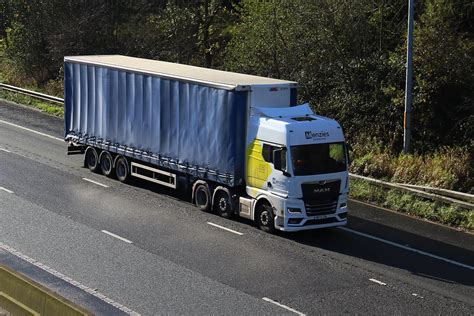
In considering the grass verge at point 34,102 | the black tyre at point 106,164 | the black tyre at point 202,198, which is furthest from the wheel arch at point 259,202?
the grass verge at point 34,102

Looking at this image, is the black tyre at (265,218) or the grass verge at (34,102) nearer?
the black tyre at (265,218)

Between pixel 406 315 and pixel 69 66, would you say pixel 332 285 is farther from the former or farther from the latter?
pixel 69 66

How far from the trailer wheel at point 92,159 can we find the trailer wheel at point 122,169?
1.06 metres

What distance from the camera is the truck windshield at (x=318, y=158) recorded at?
760 inches

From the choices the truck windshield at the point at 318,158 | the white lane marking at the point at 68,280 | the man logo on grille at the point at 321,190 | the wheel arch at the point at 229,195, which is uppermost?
the truck windshield at the point at 318,158

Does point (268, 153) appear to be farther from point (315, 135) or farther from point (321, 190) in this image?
point (321, 190)

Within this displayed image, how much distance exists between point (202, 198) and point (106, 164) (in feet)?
14.8

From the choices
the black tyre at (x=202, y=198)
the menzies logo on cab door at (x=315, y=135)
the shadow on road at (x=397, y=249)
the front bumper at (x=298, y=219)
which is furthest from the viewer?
the black tyre at (x=202, y=198)

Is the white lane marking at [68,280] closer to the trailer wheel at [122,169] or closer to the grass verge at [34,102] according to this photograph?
the trailer wheel at [122,169]

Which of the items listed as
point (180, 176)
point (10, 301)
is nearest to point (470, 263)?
point (180, 176)

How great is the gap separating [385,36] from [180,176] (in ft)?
37.6

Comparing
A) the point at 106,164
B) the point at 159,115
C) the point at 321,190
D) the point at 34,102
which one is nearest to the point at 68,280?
the point at 321,190

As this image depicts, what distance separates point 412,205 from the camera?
2202 cm

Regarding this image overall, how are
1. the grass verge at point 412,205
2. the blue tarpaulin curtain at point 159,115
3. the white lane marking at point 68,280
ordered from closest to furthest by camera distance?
1. the white lane marking at point 68,280
2. the blue tarpaulin curtain at point 159,115
3. the grass verge at point 412,205
